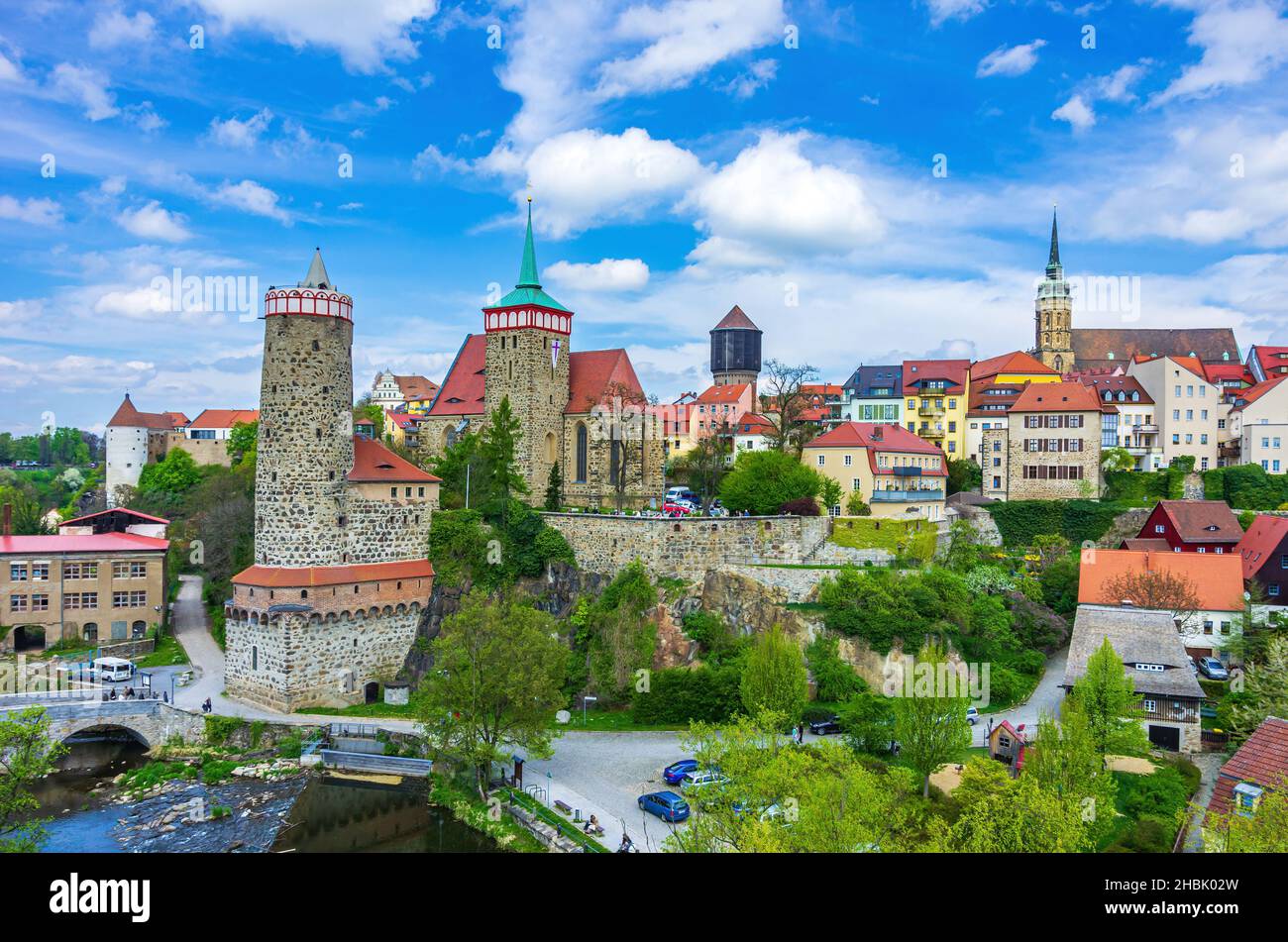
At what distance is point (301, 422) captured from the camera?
120ft

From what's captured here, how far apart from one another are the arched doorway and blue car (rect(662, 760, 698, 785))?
3309 cm

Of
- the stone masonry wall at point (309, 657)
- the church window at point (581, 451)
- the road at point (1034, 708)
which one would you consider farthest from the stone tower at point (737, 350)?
the stone masonry wall at point (309, 657)

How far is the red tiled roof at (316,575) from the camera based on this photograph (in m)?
35.8

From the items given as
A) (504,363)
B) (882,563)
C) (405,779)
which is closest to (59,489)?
(504,363)

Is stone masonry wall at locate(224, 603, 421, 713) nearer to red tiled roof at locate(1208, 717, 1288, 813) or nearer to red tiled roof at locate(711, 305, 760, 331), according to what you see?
red tiled roof at locate(1208, 717, 1288, 813)

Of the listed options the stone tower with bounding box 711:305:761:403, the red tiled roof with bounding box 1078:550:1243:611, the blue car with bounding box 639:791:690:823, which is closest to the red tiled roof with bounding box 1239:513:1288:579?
the red tiled roof with bounding box 1078:550:1243:611

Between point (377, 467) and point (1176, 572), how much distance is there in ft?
118

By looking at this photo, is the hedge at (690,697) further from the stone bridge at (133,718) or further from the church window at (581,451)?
the church window at (581,451)

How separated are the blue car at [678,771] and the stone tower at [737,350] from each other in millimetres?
70226

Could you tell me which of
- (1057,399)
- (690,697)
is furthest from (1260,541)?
(690,697)

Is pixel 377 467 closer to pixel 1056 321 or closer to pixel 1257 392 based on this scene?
pixel 1257 392
